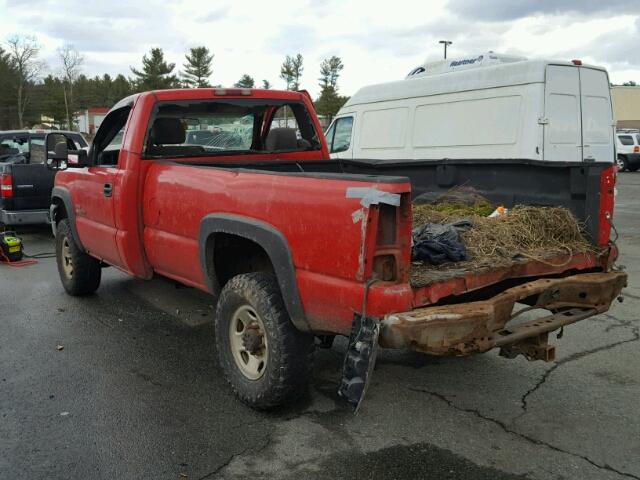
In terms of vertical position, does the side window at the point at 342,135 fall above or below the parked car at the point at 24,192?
above

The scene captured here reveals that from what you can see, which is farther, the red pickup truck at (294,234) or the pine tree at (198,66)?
the pine tree at (198,66)

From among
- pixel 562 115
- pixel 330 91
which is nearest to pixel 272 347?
pixel 562 115

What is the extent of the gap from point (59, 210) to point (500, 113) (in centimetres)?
625

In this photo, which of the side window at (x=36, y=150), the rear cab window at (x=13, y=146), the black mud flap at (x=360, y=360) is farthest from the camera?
the rear cab window at (x=13, y=146)

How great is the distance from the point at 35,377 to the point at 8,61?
5978cm

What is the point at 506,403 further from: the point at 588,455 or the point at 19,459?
the point at 19,459

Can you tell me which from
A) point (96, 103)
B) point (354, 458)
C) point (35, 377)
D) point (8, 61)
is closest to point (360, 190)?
point (354, 458)

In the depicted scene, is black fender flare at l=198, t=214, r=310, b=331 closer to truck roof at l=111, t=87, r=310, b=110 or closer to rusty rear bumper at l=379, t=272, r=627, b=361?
rusty rear bumper at l=379, t=272, r=627, b=361

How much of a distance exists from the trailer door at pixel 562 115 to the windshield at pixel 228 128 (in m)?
4.29

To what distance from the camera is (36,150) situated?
1149 centimetres

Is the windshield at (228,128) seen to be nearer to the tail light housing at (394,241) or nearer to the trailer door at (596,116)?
the tail light housing at (394,241)

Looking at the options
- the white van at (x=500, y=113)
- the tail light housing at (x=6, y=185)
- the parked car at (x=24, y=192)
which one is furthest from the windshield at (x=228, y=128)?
the tail light housing at (x=6, y=185)

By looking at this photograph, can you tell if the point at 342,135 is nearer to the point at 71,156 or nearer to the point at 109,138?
the point at 109,138

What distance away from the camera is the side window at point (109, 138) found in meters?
5.57
